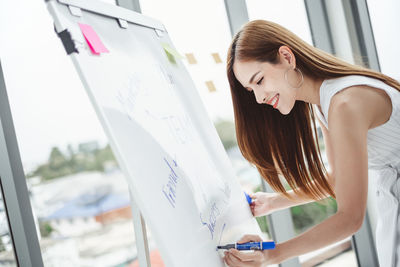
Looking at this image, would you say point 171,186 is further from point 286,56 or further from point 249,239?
point 286,56

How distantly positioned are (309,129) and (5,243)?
1053 mm

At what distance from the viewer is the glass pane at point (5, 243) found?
4.25 ft

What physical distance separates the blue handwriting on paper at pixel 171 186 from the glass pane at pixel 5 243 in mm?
698

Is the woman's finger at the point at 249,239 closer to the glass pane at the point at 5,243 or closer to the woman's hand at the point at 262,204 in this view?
the woman's hand at the point at 262,204

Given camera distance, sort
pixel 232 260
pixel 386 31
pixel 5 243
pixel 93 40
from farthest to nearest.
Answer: pixel 386 31, pixel 5 243, pixel 232 260, pixel 93 40

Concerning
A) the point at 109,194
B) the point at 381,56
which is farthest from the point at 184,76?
the point at 381,56

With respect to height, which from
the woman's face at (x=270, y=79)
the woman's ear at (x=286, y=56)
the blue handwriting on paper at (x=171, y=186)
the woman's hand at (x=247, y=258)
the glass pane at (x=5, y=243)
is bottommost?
the woman's hand at (x=247, y=258)

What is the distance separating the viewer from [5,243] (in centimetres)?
130

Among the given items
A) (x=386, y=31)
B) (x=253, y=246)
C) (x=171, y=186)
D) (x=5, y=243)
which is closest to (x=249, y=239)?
Answer: (x=253, y=246)

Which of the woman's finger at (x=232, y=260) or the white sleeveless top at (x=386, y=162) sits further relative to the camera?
the white sleeveless top at (x=386, y=162)

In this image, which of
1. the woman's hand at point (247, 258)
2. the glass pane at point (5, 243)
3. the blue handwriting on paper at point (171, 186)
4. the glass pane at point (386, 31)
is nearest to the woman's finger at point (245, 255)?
the woman's hand at point (247, 258)

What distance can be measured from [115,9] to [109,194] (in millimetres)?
842

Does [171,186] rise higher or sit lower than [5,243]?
higher

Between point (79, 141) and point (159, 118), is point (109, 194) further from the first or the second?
point (159, 118)
